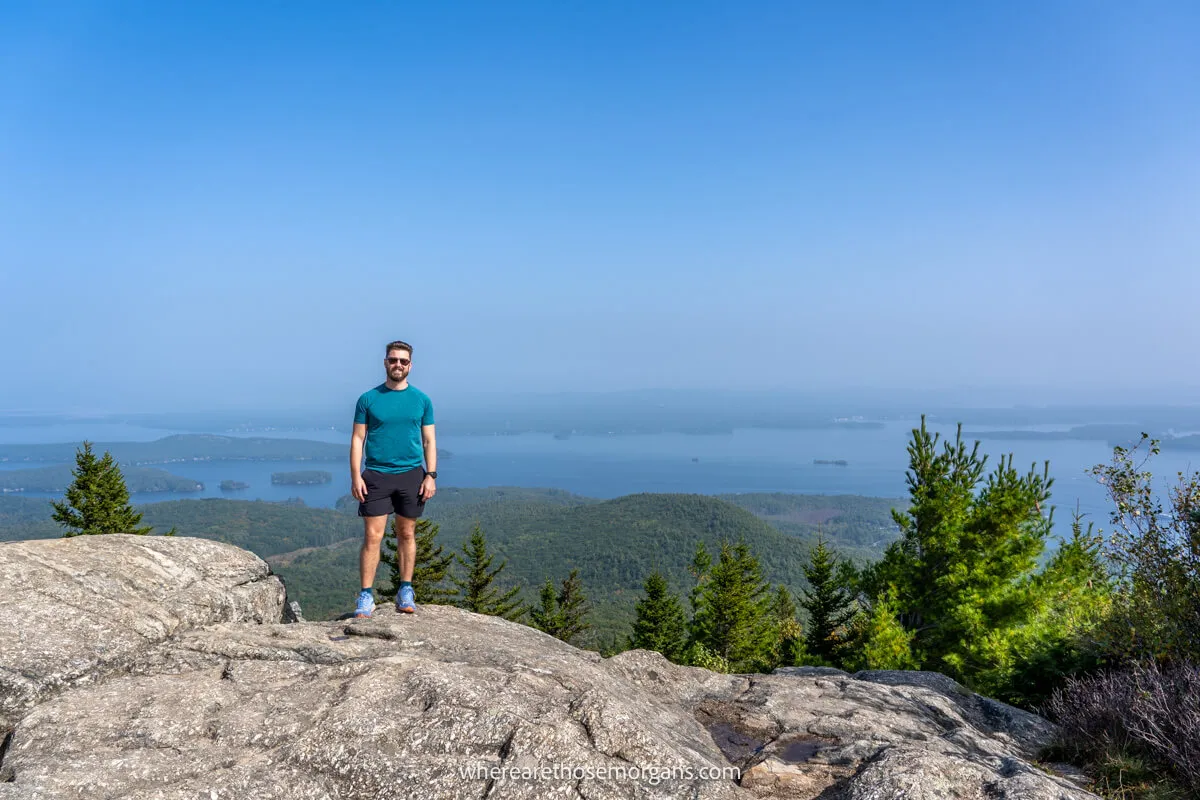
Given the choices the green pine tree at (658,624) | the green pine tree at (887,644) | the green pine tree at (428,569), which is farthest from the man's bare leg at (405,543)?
the green pine tree at (658,624)

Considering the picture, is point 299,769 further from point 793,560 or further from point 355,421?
point 793,560

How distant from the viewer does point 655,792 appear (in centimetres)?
489

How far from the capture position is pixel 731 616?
44.5 m

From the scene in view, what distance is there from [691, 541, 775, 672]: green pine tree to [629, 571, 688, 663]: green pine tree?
185cm

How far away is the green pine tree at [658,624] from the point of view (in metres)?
46.0

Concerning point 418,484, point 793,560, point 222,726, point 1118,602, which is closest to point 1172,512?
point 1118,602

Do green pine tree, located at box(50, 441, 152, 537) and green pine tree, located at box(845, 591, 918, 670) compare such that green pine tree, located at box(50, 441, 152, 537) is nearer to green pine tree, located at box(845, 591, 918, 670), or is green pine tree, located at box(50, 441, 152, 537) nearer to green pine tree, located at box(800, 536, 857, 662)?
green pine tree, located at box(845, 591, 918, 670)

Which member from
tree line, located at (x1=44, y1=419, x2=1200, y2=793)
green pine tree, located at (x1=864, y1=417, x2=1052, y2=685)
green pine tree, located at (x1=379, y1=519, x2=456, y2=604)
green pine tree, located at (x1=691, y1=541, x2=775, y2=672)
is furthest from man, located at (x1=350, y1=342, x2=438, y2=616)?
green pine tree, located at (x1=691, y1=541, x2=775, y2=672)

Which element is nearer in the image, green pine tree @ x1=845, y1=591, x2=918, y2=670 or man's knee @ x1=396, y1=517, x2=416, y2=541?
man's knee @ x1=396, y1=517, x2=416, y2=541

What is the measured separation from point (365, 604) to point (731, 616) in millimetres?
Result: 40052

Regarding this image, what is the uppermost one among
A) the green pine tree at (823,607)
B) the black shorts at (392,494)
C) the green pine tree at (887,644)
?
the black shorts at (392,494)

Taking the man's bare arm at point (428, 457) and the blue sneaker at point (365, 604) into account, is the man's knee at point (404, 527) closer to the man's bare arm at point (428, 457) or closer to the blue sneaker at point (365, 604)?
the man's bare arm at point (428, 457)

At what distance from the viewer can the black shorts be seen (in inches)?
331

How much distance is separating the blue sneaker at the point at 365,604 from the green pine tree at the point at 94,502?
27383 mm
